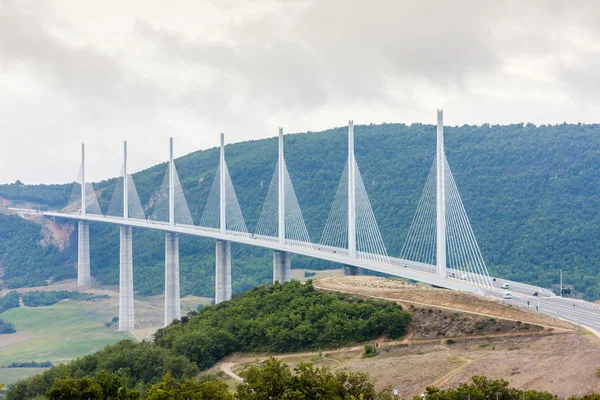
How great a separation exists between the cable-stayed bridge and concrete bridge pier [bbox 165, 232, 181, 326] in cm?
8

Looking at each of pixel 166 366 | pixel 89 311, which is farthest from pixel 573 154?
pixel 166 366

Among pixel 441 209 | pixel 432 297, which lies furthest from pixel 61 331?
pixel 441 209

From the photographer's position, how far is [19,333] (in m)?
86.6

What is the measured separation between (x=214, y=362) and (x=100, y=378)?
14721mm

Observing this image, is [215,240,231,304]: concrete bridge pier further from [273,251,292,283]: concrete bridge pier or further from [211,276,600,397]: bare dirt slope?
[211,276,600,397]: bare dirt slope

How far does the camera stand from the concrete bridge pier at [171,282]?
74.4 meters

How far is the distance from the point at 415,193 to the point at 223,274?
23.8 m

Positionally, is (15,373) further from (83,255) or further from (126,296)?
(83,255)

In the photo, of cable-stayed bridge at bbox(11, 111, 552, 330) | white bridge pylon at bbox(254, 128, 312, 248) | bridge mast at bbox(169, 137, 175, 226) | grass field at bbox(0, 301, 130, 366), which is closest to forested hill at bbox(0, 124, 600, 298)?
cable-stayed bridge at bbox(11, 111, 552, 330)

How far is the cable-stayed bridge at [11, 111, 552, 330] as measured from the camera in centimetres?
4406

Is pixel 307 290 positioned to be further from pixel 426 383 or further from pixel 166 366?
pixel 426 383

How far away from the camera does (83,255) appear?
10419 centimetres

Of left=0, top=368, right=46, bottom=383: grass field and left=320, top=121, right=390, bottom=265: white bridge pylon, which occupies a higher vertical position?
left=320, top=121, right=390, bottom=265: white bridge pylon

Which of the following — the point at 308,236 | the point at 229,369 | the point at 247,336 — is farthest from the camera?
the point at 308,236
